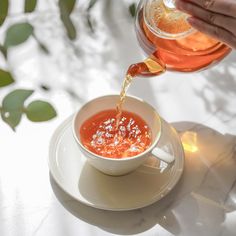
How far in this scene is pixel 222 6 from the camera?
62cm

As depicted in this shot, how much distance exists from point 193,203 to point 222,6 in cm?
31

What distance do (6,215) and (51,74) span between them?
0.30 m

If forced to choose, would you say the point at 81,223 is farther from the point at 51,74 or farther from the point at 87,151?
the point at 51,74

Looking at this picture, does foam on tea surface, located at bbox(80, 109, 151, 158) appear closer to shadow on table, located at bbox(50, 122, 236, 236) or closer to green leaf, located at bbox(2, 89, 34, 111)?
shadow on table, located at bbox(50, 122, 236, 236)

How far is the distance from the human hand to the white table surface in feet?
0.75

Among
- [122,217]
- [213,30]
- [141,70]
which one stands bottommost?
[122,217]

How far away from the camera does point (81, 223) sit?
70 cm

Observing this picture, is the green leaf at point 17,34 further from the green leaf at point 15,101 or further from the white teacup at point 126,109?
the white teacup at point 126,109

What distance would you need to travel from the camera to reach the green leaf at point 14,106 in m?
0.44

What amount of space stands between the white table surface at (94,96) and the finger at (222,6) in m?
0.27

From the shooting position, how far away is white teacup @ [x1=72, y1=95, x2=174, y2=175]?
2.26 ft

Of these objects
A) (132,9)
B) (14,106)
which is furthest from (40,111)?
(132,9)

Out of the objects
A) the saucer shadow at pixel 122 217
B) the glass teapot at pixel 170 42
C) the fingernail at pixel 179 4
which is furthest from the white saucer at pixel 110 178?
the fingernail at pixel 179 4

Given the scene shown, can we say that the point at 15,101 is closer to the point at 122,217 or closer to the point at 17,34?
the point at 17,34
